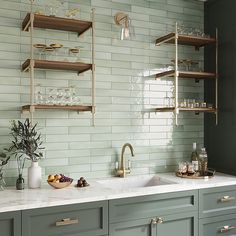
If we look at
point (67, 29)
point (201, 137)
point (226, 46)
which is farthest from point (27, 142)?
point (226, 46)

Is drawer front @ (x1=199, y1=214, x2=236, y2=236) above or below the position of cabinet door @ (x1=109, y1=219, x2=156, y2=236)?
below

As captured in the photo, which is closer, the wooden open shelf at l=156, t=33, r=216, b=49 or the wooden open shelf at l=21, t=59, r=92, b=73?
the wooden open shelf at l=21, t=59, r=92, b=73

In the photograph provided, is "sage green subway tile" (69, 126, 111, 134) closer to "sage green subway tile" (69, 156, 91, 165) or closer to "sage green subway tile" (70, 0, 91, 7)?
"sage green subway tile" (69, 156, 91, 165)

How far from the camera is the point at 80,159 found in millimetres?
3021

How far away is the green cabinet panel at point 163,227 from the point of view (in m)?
2.46

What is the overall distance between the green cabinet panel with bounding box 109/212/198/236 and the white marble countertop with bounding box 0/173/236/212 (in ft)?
0.70

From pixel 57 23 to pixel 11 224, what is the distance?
5.29ft

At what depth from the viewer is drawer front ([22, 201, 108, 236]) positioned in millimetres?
2174

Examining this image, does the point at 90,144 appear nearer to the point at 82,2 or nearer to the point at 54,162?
the point at 54,162

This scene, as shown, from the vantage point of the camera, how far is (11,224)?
6.95 feet

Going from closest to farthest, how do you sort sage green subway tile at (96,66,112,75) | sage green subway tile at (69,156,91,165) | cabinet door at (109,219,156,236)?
cabinet door at (109,219,156,236) → sage green subway tile at (69,156,91,165) → sage green subway tile at (96,66,112,75)

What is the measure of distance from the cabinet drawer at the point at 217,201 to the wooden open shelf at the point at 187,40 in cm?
145

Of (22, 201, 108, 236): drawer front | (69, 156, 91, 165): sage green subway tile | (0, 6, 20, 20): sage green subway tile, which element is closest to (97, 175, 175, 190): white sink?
(69, 156, 91, 165): sage green subway tile

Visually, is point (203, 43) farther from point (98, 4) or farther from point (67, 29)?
point (67, 29)
